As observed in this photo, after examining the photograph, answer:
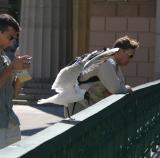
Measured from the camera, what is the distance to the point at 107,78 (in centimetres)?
614

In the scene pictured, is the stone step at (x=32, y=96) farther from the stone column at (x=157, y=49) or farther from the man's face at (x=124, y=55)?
the man's face at (x=124, y=55)

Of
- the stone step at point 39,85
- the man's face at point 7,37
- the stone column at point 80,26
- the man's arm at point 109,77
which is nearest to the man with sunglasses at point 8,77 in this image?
the man's face at point 7,37

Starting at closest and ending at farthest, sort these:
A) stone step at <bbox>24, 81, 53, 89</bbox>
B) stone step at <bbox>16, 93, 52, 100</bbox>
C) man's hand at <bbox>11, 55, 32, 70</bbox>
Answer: man's hand at <bbox>11, 55, 32, 70</bbox> < stone step at <bbox>16, 93, 52, 100</bbox> < stone step at <bbox>24, 81, 53, 89</bbox>

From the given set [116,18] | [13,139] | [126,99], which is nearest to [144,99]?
[126,99]

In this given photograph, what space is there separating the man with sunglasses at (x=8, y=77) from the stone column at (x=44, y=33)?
1190 centimetres

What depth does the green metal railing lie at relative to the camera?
12.4ft

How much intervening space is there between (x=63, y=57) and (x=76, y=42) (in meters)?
0.51

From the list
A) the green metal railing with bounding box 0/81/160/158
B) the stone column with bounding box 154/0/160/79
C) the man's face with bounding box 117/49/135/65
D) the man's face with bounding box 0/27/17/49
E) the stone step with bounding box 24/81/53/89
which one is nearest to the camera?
the green metal railing with bounding box 0/81/160/158

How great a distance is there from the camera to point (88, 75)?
6.31 m

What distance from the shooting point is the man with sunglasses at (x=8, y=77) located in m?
5.08

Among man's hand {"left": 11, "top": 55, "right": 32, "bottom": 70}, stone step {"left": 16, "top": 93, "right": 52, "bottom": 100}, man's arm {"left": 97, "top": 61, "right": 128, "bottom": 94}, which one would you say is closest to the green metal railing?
man's arm {"left": 97, "top": 61, "right": 128, "bottom": 94}

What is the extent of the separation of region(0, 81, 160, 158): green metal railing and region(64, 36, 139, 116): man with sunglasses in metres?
0.15

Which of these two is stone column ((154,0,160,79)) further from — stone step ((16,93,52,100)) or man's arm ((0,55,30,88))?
man's arm ((0,55,30,88))

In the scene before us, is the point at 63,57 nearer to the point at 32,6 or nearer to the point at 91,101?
the point at 32,6
